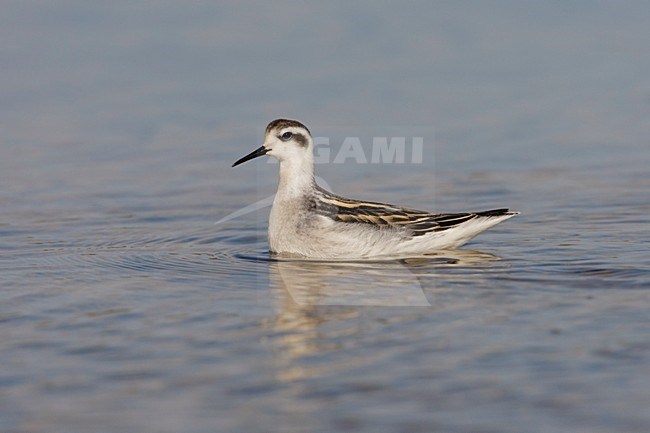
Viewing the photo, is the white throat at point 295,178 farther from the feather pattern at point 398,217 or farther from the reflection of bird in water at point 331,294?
the reflection of bird in water at point 331,294

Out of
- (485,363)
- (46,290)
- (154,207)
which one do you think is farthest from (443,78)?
(485,363)

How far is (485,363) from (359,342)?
104 cm

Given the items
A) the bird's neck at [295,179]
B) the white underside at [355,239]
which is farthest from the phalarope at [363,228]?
the bird's neck at [295,179]

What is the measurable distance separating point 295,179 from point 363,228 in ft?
4.22

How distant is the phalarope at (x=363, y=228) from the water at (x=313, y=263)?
0.94ft

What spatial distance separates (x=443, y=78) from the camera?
19.5m

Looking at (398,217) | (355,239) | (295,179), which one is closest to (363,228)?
(355,239)

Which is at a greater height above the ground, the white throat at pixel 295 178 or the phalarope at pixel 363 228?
the white throat at pixel 295 178

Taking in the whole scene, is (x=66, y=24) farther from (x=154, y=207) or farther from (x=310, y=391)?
(x=310, y=391)

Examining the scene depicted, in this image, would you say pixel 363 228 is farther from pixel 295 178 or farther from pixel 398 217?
pixel 295 178

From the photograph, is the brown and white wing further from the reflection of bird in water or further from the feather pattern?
the reflection of bird in water

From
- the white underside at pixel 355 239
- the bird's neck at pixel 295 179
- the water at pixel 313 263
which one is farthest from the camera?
the bird's neck at pixel 295 179

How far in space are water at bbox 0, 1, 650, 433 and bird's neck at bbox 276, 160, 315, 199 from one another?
2.20ft

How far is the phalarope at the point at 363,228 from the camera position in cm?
1217
